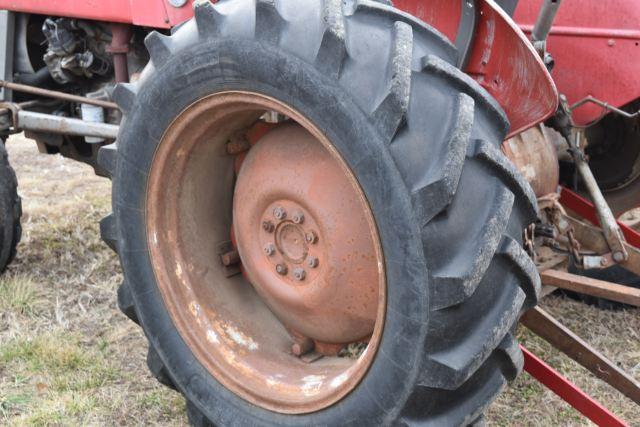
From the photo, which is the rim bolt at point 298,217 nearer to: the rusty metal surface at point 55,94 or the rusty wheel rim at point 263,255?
the rusty wheel rim at point 263,255

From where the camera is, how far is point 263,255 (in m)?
2.11

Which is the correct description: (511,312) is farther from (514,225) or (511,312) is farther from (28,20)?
(28,20)

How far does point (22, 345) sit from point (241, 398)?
134 cm

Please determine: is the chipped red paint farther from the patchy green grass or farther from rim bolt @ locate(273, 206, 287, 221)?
the patchy green grass

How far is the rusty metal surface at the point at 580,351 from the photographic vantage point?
2188 millimetres

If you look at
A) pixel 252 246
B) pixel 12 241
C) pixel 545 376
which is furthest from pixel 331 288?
pixel 12 241

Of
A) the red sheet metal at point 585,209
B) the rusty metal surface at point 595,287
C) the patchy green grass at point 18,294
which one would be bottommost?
the patchy green grass at point 18,294

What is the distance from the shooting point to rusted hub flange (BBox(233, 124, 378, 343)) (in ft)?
6.15

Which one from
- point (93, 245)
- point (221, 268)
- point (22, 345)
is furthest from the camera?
point (93, 245)

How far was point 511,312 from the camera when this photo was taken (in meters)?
1.62

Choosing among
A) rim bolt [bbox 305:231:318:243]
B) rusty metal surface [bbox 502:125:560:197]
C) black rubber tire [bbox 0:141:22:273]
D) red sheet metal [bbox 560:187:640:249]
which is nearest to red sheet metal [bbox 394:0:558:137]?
rusty metal surface [bbox 502:125:560:197]

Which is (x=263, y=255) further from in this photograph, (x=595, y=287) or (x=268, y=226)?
(x=595, y=287)

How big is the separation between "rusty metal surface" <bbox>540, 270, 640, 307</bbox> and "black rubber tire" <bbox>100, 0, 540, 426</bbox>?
2.35 ft

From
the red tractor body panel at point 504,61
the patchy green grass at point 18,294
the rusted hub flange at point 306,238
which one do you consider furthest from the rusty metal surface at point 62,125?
the red tractor body panel at point 504,61
